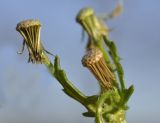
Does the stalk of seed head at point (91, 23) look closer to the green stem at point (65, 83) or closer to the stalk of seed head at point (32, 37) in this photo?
the green stem at point (65, 83)

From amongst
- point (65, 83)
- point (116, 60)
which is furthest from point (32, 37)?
point (116, 60)

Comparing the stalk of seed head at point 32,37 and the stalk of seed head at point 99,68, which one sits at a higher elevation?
the stalk of seed head at point 32,37

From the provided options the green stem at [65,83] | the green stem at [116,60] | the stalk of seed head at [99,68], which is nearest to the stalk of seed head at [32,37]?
the green stem at [65,83]

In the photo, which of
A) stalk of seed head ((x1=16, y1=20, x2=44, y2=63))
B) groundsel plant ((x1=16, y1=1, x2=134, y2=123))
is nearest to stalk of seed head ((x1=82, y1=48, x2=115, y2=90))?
groundsel plant ((x1=16, y1=1, x2=134, y2=123))

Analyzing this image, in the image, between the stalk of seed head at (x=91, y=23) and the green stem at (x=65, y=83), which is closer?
the stalk of seed head at (x=91, y=23)

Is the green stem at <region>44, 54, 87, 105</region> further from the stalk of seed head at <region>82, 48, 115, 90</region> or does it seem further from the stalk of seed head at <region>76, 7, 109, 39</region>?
the stalk of seed head at <region>76, 7, 109, 39</region>

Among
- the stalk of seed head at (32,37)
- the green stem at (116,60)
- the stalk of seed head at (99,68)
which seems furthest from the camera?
the stalk of seed head at (32,37)

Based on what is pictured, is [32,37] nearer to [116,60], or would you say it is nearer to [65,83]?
[65,83]
